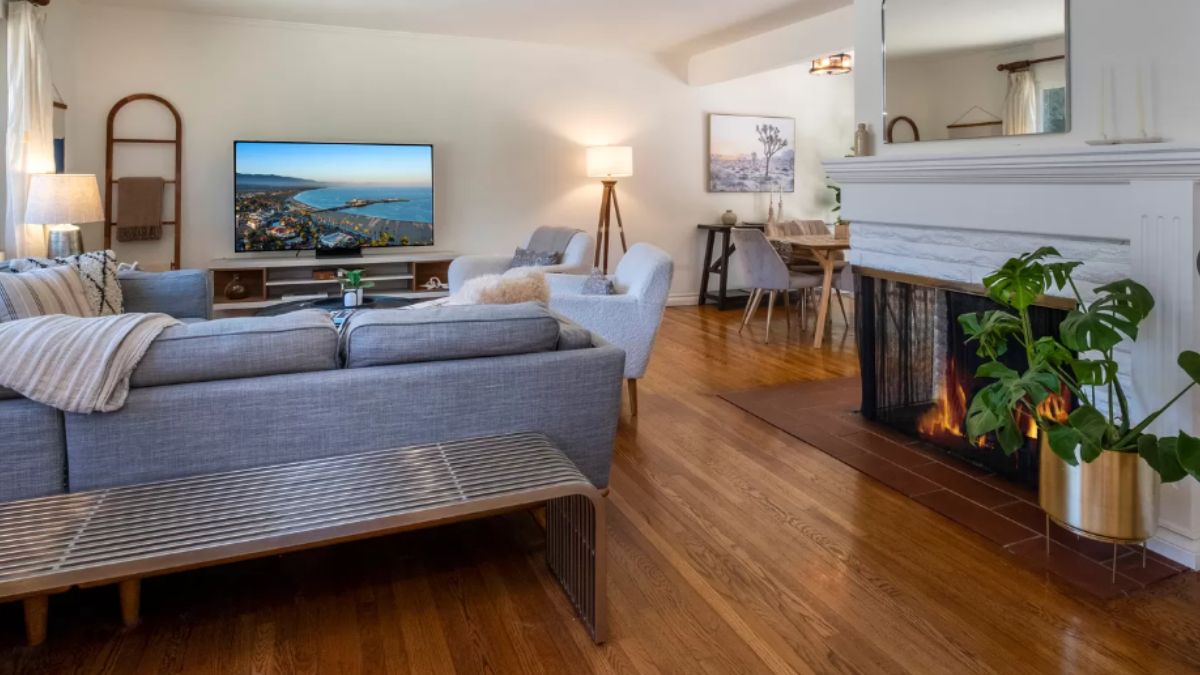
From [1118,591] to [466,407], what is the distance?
1.86 m

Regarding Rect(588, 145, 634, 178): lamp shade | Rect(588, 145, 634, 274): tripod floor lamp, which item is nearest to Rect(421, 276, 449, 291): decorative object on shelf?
Rect(588, 145, 634, 274): tripod floor lamp

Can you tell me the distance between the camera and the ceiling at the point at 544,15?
5.05 m

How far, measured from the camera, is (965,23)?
3.03 meters

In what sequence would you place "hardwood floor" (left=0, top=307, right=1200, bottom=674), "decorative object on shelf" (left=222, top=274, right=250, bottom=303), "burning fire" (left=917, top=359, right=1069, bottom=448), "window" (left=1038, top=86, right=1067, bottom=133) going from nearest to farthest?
1. "hardwood floor" (left=0, top=307, right=1200, bottom=674)
2. "window" (left=1038, top=86, right=1067, bottom=133)
3. "burning fire" (left=917, top=359, right=1069, bottom=448)
4. "decorative object on shelf" (left=222, top=274, right=250, bottom=303)

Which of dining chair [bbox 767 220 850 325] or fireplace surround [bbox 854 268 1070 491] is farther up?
dining chair [bbox 767 220 850 325]

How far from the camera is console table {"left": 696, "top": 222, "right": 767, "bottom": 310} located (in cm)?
698

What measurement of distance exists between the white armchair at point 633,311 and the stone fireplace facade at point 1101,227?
1.10 m

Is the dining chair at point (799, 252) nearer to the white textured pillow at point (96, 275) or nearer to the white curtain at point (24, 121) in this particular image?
the white textured pillow at point (96, 275)

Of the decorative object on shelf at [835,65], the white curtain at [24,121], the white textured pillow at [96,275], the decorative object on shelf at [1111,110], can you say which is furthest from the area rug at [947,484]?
the white curtain at [24,121]

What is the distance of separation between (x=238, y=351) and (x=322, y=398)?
24 cm

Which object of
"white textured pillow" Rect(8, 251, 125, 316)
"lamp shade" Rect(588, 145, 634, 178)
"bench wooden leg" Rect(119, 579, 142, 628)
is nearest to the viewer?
"bench wooden leg" Rect(119, 579, 142, 628)

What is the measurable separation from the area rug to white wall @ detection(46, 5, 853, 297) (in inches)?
127

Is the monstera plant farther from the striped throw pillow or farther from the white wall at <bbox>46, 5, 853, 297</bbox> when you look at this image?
the white wall at <bbox>46, 5, 853, 297</bbox>

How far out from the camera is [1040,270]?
7.34 ft
